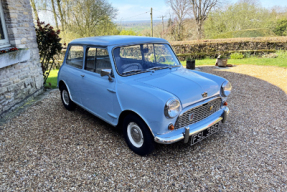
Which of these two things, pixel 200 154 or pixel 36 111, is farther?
pixel 36 111

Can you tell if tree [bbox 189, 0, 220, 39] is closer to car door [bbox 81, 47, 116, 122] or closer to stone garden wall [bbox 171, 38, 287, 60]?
stone garden wall [bbox 171, 38, 287, 60]

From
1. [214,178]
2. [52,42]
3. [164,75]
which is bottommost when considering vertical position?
[214,178]

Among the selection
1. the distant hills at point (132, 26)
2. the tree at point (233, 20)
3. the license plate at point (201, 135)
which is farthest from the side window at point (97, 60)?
the tree at point (233, 20)

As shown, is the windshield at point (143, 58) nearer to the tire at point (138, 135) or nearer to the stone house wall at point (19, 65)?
the tire at point (138, 135)

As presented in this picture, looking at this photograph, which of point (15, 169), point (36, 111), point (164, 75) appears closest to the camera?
point (15, 169)

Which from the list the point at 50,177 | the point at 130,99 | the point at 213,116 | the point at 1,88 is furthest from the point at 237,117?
the point at 1,88

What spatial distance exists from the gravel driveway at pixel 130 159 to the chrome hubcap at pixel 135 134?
213 mm

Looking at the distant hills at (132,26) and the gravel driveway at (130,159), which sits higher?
the distant hills at (132,26)

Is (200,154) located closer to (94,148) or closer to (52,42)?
(94,148)

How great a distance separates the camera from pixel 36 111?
193 inches

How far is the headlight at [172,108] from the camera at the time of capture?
8.01 feet

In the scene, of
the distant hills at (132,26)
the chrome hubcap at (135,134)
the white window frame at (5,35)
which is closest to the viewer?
the chrome hubcap at (135,134)

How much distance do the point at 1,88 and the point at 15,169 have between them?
251cm

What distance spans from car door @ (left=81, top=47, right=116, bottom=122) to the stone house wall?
2.13m
